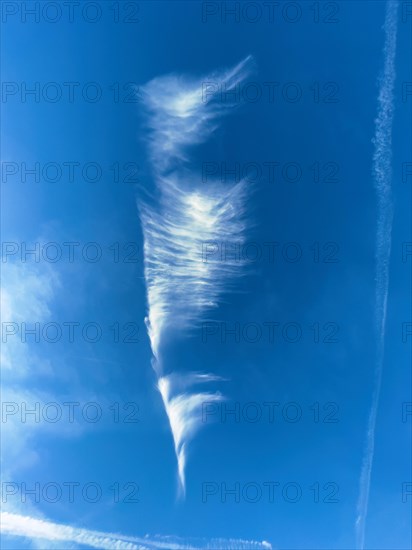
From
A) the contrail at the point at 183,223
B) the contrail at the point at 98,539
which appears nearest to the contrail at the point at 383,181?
the contrail at the point at 183,223

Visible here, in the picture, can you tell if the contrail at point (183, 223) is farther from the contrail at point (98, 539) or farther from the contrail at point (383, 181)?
the contrail at point (383, 181)

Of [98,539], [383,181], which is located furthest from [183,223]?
[98,539]

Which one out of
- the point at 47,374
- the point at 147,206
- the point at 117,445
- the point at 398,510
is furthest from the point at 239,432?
the point at 147,206

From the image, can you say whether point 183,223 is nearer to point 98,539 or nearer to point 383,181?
point 383,181

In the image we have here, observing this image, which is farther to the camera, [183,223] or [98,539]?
[98,539]

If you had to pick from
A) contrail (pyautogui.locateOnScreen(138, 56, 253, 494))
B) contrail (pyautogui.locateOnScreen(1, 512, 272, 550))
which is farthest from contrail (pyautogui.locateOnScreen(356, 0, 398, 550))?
contrail (pyautogui.locateOnScreen(1, 512, 272, 550))
